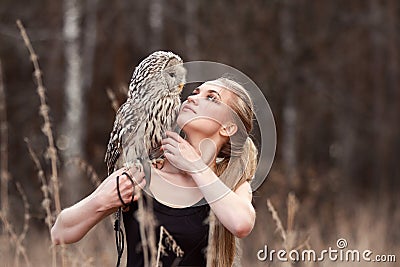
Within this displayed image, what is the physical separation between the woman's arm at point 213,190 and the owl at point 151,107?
2.8 inches

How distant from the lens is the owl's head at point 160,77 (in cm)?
236

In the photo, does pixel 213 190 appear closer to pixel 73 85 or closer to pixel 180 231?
pixel 180 231

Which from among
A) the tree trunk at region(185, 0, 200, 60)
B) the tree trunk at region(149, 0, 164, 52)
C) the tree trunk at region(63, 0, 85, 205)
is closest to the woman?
the tree trunk at region(63, 0, 85, 205)

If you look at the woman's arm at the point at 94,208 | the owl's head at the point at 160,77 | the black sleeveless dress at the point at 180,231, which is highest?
the owl's head at the point at 160,77

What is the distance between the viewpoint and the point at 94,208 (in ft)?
7.57

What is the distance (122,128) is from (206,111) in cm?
24

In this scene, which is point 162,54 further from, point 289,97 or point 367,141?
point 367,141

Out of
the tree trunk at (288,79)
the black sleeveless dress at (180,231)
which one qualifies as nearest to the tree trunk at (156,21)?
the tree trunk at (288,79)

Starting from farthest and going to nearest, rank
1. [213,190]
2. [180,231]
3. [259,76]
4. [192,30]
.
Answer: [259,76] < [192,30] < [180,231] < [213,190]

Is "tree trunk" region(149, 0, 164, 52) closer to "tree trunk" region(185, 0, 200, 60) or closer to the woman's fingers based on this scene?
"tree trunk" region(185, 0, 200, 60)

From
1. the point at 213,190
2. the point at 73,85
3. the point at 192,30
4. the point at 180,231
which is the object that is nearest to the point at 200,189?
the point at 213,190

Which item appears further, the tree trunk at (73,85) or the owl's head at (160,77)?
the tree trunk at (73,85)

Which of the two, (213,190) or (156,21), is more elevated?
(213,190)

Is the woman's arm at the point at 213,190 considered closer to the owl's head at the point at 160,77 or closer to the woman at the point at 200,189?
the woman at the point at 200,189
